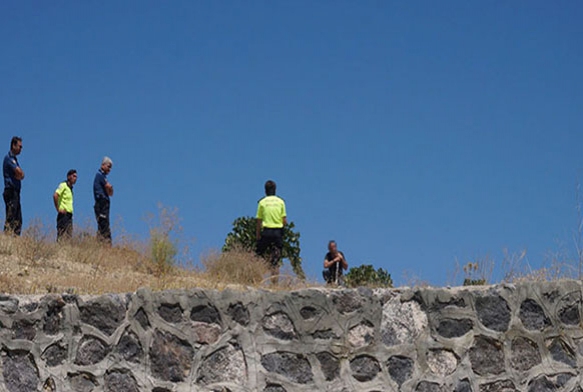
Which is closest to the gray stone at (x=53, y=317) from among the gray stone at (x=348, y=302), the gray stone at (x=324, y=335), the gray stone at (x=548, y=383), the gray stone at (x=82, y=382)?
the gray stone at (x=82, y=382)

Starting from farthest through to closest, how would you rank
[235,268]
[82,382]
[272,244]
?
[272,244] < [235,268] < [82,382]

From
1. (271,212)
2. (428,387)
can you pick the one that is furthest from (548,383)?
(271,212)

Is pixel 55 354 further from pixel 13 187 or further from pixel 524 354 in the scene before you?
pixel 13 187

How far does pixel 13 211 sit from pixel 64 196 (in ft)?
3.22

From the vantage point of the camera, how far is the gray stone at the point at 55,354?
7.89 m

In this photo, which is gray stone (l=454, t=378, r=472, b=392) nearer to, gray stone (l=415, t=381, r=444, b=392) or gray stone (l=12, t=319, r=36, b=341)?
gray stone (l=415, t=381, r=444, b=392)

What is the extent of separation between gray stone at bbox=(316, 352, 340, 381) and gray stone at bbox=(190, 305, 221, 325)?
0.93m

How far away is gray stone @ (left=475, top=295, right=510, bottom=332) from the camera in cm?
777

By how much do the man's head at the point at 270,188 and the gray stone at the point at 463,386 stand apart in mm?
7817

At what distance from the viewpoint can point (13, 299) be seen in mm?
8148

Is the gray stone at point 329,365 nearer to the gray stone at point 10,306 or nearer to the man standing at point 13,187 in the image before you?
the gray stone at point 10,306

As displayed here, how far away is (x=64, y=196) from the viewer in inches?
635

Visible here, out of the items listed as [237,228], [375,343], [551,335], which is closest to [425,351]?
[375,343]

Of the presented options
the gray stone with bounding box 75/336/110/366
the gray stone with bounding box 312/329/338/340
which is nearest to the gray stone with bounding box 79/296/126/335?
the gray stone with bounding box 75/336/110/366
